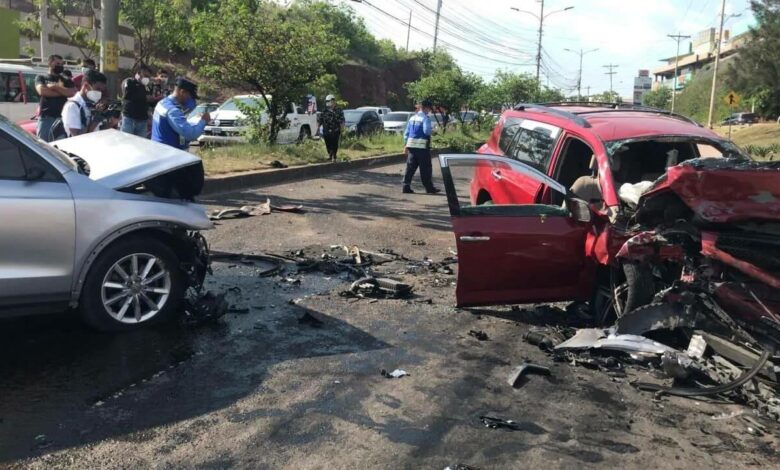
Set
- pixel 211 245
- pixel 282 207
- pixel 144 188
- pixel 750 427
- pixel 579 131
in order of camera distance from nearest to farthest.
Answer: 1. pixel 750 427
2. pixel 144 188
3. pixel 579 131
4. pixel 211 245
5. pixel 282 207

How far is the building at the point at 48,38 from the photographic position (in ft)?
96.0

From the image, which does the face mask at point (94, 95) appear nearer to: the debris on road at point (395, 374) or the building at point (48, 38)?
the debris on road at point (395, 374)

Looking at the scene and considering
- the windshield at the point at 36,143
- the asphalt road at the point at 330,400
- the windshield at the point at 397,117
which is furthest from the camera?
the windshield at the point at 397,117

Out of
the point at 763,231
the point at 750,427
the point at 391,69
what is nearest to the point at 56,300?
the point at 750,427

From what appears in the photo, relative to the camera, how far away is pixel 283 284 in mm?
6828

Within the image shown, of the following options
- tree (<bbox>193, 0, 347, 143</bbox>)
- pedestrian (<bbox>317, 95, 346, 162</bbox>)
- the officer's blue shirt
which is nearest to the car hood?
the officer's blue shirt

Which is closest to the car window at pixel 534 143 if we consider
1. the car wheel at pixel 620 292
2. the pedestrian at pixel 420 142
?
the car wheel at pixel 620 292

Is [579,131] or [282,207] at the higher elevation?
[579,131]

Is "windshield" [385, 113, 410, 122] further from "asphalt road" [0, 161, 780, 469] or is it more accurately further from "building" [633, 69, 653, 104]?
"building" [633, 69, 653, 104]

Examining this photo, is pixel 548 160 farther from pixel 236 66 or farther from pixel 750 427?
pixel 236 66

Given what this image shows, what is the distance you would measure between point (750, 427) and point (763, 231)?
1389mm

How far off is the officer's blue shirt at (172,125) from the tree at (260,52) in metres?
8.00

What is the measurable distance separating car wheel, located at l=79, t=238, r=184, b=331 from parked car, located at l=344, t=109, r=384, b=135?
2215 centimetres

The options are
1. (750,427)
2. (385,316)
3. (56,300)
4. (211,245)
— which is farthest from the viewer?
(211,245)
